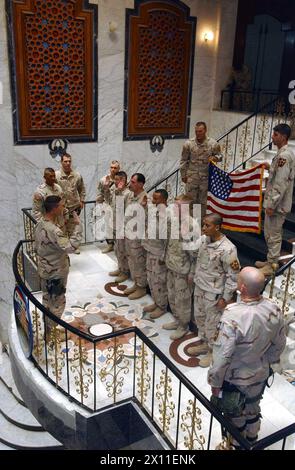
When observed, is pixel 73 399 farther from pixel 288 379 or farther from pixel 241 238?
pixel 241 238

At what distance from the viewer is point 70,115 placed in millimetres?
8023

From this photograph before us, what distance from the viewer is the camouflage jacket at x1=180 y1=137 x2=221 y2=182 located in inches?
254

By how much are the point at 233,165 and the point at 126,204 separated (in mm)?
3249

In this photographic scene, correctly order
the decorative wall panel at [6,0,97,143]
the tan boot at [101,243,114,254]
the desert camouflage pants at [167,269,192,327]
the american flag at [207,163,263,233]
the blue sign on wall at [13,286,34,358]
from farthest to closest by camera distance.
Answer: the tan boot at [101,243,114,254] → the decorative wall panel at [6,0,97,143] → the american flag at [207,163,263,233] → the desert camouflage pants at [167,269,192,327] → the blue sign on wall at [13,286,34,358]

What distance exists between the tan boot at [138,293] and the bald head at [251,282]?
10.1 ft

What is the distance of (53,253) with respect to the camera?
447 centimetres

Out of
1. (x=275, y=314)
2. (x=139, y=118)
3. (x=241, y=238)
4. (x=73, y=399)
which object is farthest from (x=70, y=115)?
(x=275, y=314)

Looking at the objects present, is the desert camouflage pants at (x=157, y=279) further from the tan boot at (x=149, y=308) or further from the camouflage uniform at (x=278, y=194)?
the camouflage uniform at (x=278, y=194)

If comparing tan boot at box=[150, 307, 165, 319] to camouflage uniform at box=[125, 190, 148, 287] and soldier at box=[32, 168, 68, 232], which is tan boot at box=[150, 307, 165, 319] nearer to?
camouflage uniform at box=[125, 190, 148, 287]

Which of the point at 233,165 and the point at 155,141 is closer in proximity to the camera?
the point at 233,165

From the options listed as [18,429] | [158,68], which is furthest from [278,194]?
[18,429]

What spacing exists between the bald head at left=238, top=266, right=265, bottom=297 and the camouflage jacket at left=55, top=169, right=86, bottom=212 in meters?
4.18

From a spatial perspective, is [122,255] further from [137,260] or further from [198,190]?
[198,190]

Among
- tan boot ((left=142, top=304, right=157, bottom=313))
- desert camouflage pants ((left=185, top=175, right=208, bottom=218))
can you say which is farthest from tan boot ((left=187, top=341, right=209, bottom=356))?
desert camouflage pants ((left=185, top=175, right=208, bottom=218))
